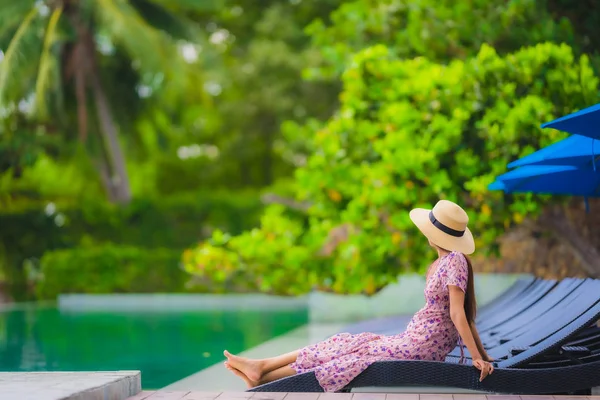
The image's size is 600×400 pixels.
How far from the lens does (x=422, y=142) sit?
36.4 feet

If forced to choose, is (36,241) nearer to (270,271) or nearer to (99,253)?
(99,253)

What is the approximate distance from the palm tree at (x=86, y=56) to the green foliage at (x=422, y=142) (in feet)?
39.6

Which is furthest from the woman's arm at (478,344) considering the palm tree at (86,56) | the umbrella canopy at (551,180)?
the palm tree at (86,56)

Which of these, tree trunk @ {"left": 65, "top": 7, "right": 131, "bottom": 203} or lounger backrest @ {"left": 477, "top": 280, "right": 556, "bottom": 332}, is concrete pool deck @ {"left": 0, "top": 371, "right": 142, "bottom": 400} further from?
tree trunk @ {"left": 65, "top": 7, "right": 131, "bottom": 203}

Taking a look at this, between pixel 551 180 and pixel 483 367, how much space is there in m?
3.49

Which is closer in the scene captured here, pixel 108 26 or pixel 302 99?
pixel 108 26

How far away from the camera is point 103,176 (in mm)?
27938

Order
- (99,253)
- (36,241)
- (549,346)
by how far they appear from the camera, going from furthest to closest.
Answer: (36,241)
(99,253)
(549,346)

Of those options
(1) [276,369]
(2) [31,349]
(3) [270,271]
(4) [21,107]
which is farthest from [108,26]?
(1) [276,369]

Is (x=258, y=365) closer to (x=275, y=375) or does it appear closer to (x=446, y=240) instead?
(x=275, y=375)

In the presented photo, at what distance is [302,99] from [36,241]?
8.95 meters

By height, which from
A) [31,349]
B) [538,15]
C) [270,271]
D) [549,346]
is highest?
[538,15]

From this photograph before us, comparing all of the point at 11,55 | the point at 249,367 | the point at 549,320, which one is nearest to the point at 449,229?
the point at 549,320

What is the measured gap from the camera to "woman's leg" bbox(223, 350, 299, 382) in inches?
256
